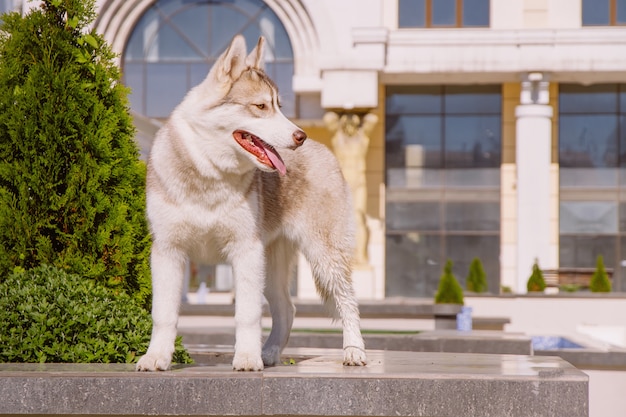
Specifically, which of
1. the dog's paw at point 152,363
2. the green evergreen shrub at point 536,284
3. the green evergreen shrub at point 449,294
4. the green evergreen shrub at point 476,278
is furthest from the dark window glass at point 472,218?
the dog's paw at point 152,363

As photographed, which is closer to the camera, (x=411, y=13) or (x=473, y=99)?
(x=411, y=13)

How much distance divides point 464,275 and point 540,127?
513cm

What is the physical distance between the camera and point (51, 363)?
6391mm

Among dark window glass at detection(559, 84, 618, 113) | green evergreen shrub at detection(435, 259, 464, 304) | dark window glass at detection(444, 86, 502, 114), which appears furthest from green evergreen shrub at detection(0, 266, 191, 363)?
dark window glass at detection(559, 84, 618, 113)

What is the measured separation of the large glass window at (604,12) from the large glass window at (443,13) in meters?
3.04

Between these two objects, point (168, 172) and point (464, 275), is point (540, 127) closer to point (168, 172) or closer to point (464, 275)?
point (464, 275)

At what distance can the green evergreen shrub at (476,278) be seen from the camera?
93.8 ft

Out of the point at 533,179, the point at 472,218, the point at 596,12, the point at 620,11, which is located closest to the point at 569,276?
the point at 533,179

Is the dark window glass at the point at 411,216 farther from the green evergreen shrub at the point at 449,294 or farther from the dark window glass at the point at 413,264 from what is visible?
the green evergreen shrub at the point at 449,294

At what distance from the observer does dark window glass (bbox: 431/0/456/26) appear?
3119 centimetres

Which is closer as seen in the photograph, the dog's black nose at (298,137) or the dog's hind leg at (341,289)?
the dog's black nose at (298,137)

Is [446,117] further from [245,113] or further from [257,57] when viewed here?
[245,113]

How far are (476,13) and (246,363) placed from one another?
88.3ft

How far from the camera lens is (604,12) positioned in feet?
103
